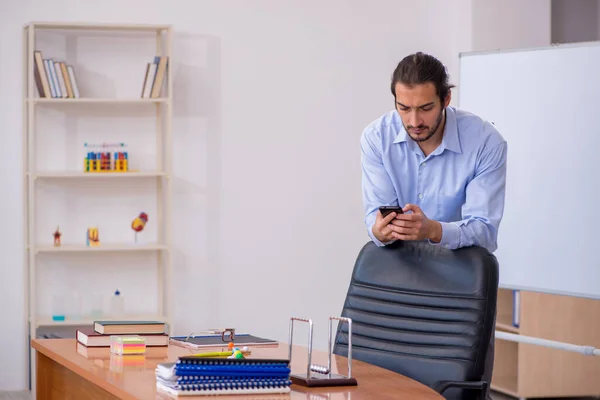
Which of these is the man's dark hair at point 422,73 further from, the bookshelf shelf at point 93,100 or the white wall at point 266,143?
the white wall at point 266,143

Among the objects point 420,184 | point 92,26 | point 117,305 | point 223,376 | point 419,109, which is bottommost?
point 117,305

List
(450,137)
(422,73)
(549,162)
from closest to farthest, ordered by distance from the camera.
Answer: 1. (422,73)
2. (450,137)
3. (549,162)

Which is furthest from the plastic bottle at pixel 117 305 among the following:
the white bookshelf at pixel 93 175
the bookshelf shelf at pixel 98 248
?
the bookshelf shelf at pixel 98 248

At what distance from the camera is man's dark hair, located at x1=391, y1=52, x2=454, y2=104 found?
8.67 feet

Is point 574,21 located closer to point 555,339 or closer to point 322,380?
point 555,339

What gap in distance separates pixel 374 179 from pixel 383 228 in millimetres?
360

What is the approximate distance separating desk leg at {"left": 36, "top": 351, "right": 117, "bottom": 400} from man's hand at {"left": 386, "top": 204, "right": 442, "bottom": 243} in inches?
35.7

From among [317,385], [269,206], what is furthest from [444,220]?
[269,206]

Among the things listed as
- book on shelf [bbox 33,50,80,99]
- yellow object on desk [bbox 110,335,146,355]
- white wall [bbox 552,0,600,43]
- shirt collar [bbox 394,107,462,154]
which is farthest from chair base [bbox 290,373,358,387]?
white wall [bbox 552,0,600,43]

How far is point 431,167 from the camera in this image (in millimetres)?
2811

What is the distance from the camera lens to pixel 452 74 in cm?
545

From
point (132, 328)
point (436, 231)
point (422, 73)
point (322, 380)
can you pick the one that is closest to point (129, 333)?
point (132, 328)

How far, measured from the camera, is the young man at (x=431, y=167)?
254 cm

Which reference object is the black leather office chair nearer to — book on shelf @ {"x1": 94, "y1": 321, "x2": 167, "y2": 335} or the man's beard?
the man's beard
